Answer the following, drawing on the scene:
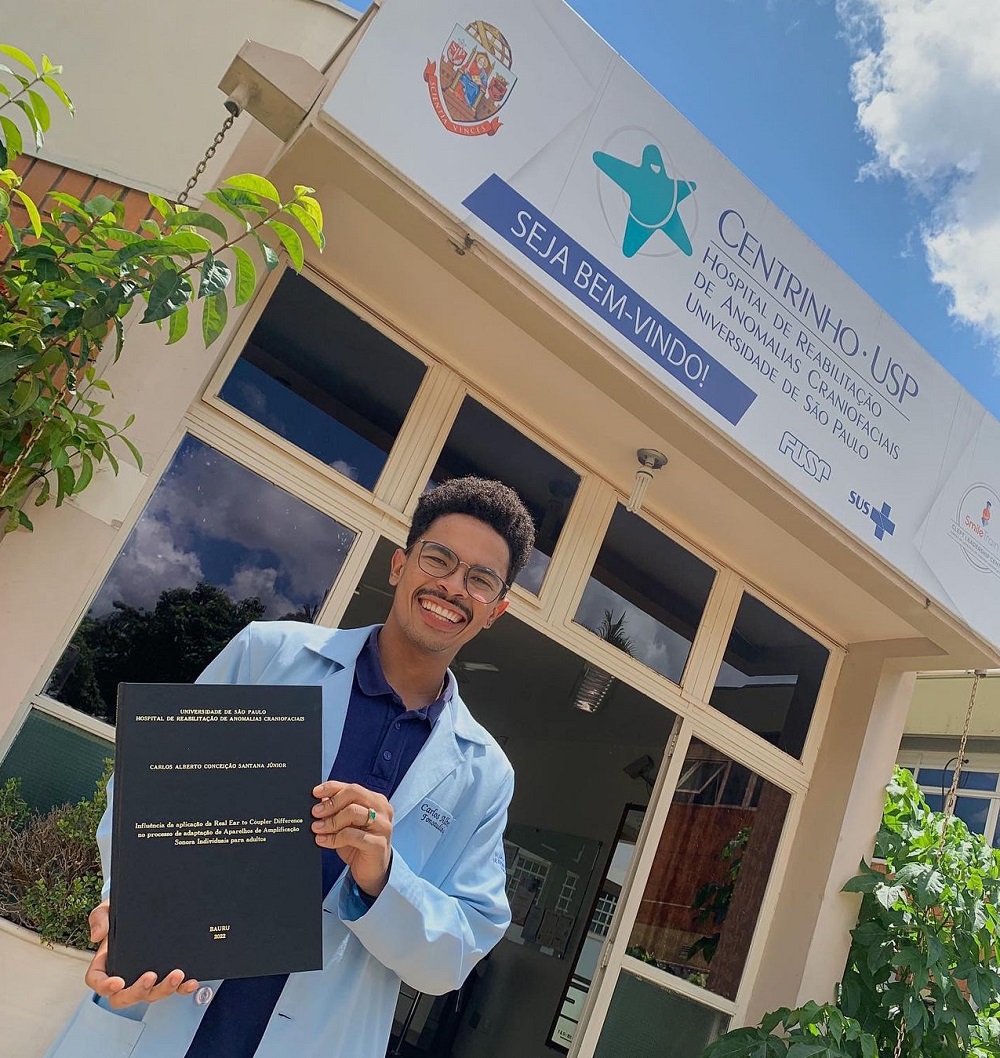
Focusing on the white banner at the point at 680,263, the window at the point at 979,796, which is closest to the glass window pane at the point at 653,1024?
the white banner at the point at 680,263

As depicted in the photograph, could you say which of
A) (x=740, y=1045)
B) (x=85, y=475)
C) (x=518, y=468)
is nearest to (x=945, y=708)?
(x=740, y=1045)

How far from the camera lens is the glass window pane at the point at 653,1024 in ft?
12.1

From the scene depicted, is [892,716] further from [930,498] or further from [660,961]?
[660,961]

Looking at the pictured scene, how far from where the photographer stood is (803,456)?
10.9ft

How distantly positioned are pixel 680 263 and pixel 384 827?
7.85ft

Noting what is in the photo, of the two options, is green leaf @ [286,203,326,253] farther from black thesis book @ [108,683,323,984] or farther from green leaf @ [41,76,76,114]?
black thesis book @ [108,683,323,984]

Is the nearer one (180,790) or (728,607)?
(180,790)

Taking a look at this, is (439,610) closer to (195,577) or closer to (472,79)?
(195,577)

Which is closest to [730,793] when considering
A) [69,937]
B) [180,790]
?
[69,937]

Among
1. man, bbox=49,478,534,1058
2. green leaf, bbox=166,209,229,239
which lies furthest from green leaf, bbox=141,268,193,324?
man, bbox=49,478,534,1058

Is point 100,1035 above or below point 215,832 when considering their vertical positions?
below

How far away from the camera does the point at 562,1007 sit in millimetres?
6598

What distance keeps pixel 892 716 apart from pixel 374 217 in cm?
326

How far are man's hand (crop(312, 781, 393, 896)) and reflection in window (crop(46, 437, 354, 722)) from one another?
5.67ft
